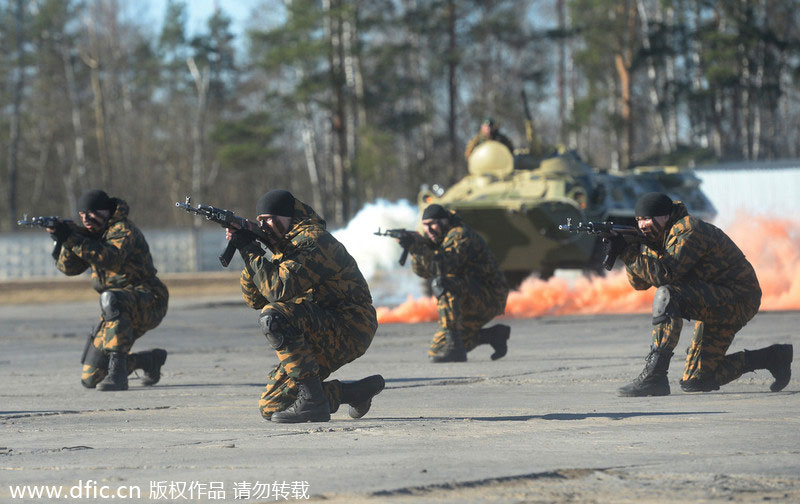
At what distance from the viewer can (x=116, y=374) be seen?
1110 centimetres

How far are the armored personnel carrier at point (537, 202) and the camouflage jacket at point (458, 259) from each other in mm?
7556

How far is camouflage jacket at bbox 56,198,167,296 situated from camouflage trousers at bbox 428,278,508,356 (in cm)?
274

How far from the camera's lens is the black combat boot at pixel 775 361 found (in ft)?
31.6

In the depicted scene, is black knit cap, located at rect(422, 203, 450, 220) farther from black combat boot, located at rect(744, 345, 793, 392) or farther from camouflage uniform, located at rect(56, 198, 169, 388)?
black combat boot, located at rect(744, 345, 793, 392)

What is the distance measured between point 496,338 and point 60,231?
4.38 meters

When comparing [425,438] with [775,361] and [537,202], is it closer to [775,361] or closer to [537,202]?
[775,361]

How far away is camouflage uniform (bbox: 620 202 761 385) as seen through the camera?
30.4 feet

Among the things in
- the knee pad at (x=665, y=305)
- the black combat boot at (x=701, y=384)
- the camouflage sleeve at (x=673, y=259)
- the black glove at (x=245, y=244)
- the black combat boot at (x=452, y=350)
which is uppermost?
the black glove at (x=245, y=244)

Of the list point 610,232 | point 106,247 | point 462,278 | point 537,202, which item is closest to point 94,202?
point 106,247

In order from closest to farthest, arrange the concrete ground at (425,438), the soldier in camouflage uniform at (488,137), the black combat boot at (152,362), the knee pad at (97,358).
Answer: the concrete ground at (425,438)
the knee pad at (97,358)
the black combat boot at (152,362)
the soldier in camouflage uniform at (488,137)

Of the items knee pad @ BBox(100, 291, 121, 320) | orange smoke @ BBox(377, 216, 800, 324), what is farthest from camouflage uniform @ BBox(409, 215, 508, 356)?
orange smoke @ BBox(377, 216, 800, 324)

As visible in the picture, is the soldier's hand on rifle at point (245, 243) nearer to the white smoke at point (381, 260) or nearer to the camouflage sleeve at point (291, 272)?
the camouflage sleeve at point (291, 272)

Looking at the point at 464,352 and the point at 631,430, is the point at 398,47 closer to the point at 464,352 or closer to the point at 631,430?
the point at 464,352

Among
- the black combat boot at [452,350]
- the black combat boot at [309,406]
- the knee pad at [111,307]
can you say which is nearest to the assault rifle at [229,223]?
the black combat boot at [309,406]
